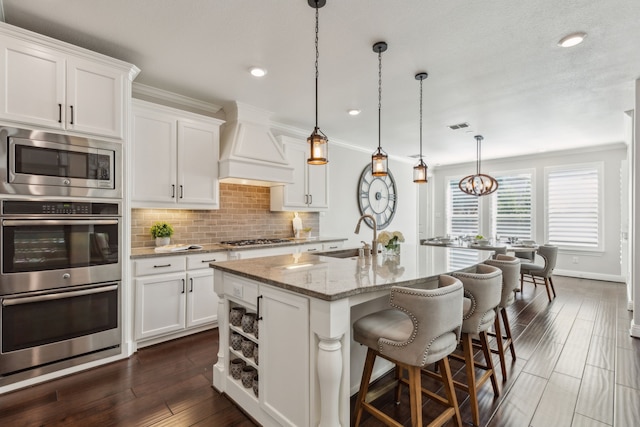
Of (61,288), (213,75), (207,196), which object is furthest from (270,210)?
(61,288)

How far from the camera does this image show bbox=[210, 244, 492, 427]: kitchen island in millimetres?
1475

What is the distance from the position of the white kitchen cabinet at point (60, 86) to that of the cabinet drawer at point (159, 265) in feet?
3.91

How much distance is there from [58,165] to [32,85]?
60 centimetres

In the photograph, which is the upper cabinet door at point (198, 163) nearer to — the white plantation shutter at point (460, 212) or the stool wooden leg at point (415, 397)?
the stool wooden leg at point (415, 397)

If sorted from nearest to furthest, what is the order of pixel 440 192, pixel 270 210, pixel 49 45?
pixel 49 45, pixel 270 210, pixel 440 192

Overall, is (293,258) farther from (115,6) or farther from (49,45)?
(49,45)

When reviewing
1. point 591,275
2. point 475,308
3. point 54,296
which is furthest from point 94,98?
point 591,275

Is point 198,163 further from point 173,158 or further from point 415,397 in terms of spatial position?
point 415,397

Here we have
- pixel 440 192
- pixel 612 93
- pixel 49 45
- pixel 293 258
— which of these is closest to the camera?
pixel 49 45

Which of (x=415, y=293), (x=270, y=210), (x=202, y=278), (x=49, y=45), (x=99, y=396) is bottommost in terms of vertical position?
(x=99, y=396)

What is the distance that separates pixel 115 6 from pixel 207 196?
2.00m

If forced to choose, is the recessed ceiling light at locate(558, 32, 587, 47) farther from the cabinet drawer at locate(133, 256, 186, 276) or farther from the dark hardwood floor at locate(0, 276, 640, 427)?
the cabinet drawer at locate(133, 256, 186, 276)

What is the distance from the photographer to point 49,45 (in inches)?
90.0

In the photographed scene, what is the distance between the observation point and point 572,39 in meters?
2.37
